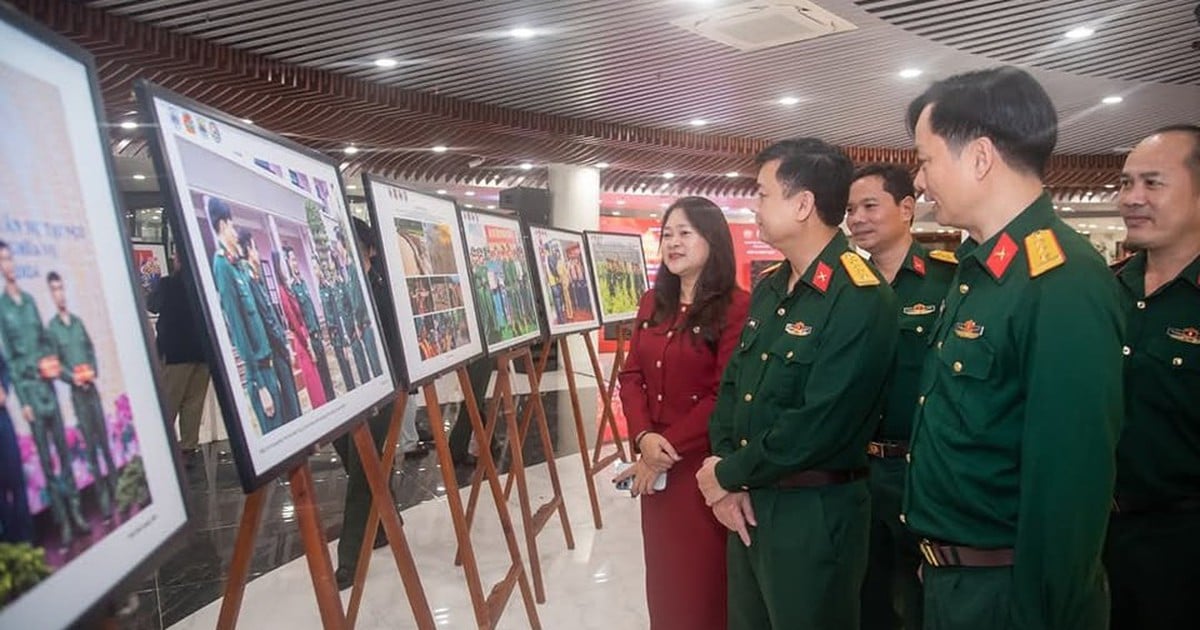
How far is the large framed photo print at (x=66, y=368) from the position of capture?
0.67m

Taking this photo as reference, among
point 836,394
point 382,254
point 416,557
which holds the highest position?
point 382,254

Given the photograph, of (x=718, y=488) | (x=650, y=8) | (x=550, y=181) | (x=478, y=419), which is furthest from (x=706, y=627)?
(x=550, y=181)

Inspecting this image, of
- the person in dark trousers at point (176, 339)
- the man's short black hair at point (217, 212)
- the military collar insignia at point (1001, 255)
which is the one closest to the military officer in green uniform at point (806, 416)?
the military collar insignia at point (1001, 255)

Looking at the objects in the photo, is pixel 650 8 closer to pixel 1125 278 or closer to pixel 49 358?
pixel 1125 278

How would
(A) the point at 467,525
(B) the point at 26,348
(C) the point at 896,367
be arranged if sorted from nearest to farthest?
(B) the point at 26,348
(C) the point at 896,367
(A) the point at 467,525

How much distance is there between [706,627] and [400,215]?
59.4 inches

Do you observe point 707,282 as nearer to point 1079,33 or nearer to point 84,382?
point 84,382

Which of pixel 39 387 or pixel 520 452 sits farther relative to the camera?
pixel 520 452

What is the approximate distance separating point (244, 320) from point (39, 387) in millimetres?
485

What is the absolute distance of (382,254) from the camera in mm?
2088

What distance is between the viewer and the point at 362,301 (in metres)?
1.67

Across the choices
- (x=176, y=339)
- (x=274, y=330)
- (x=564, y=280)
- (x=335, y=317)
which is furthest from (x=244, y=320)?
(x=176, y=339)

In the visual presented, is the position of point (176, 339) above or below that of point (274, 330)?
below

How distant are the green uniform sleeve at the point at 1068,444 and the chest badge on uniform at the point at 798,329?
64 cm
